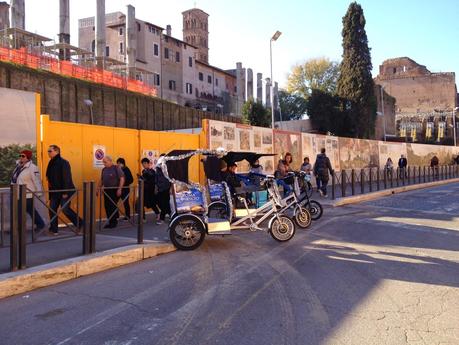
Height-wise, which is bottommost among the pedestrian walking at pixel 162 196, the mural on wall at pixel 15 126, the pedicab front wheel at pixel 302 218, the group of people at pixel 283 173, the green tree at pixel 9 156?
the pedicab front wheel at pixel 302 218

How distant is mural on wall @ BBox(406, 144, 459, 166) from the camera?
34594 mm

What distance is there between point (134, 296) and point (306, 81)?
7440 cm

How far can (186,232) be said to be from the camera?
8164mm

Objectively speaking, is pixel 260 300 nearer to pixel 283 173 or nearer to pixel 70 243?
pixel 70 243

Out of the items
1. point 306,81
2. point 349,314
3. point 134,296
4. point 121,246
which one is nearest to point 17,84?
point 121,246

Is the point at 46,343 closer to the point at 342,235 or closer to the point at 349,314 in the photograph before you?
the point at 349,314

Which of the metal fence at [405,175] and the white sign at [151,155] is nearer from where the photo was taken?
the white sign at [151,155]

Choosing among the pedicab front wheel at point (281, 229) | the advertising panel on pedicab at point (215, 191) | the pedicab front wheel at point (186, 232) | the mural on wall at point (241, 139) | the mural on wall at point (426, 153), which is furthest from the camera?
the mural on wall at point (426, 153)

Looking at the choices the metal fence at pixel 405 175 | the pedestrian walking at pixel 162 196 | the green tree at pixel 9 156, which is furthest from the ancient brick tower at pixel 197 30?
the green tree at pixel 9 156

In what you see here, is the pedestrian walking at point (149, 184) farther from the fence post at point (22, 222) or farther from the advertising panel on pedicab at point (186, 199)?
the fence post at point (22, 222)

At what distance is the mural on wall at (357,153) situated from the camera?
25.9 m

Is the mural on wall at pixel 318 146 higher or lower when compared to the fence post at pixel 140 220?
higher

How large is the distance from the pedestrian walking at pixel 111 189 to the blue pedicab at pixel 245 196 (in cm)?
195

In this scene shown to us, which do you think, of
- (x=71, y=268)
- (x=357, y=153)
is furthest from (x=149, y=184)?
(x=357, y=153)
